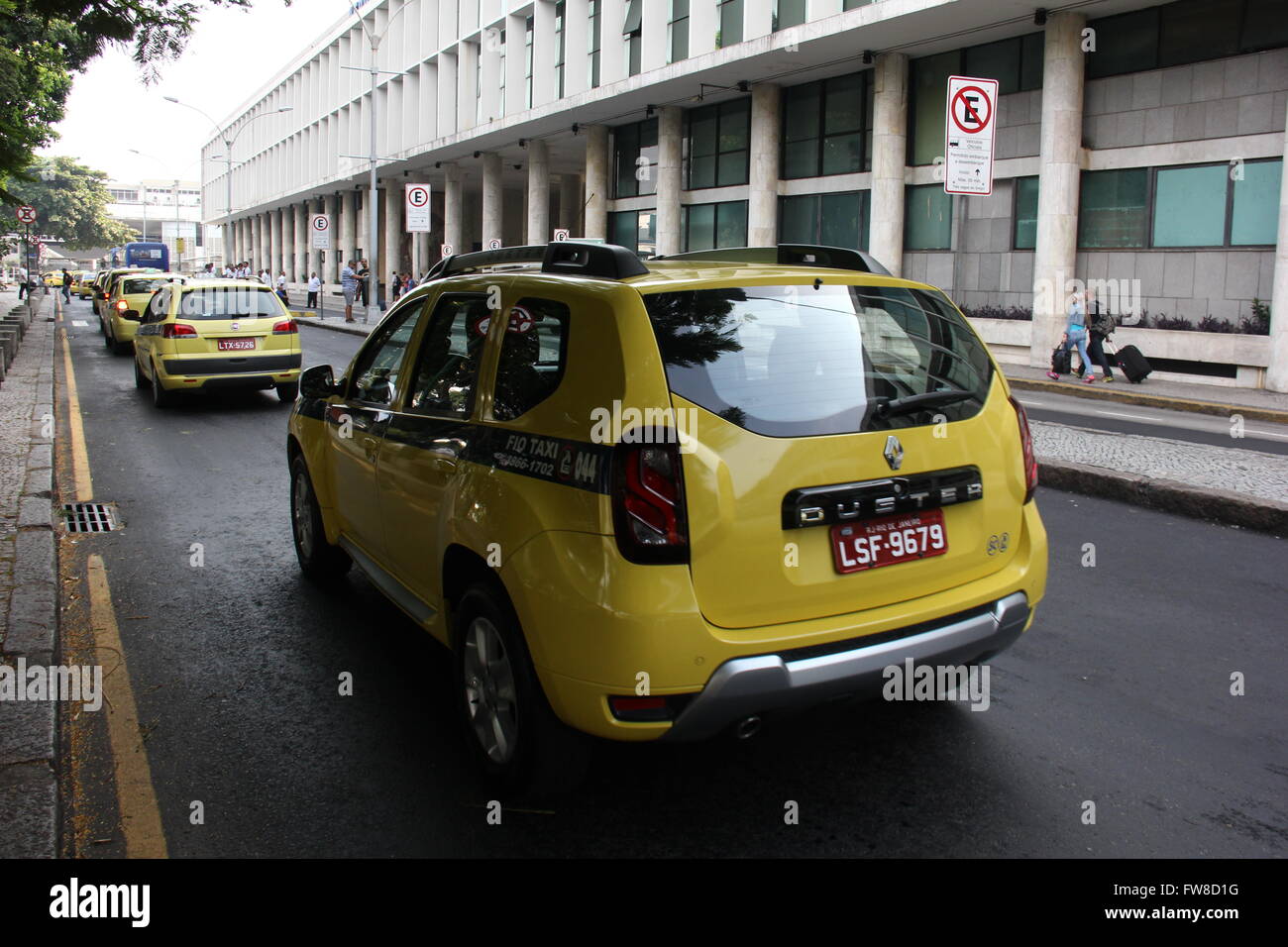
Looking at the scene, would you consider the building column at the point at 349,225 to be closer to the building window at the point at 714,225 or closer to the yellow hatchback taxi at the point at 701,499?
the building window at the point at 714,225

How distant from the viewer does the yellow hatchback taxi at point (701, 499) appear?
10.4ft

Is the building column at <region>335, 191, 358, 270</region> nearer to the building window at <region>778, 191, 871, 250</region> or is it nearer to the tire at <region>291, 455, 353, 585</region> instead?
the building window at <region>778, 191, 871, 250</region>

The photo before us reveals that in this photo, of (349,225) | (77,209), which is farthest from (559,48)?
(77,209)

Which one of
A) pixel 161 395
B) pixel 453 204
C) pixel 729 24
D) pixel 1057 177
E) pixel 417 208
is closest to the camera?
pixel 161 395

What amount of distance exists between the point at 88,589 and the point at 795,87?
25.8m

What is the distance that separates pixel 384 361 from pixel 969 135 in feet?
40.0

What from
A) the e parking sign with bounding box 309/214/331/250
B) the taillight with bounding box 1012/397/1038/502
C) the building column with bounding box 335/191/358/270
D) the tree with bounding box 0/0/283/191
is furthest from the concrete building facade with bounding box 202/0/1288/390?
the building column with bounding box 335/191/358/270

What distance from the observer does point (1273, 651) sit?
16.6ft

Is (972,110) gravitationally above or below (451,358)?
above

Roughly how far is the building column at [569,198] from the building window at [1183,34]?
30.0m

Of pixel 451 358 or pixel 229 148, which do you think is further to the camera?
pixel 229 148

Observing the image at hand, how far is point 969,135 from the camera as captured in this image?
15.1 meters

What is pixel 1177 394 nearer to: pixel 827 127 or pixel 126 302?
pixel 827 127
